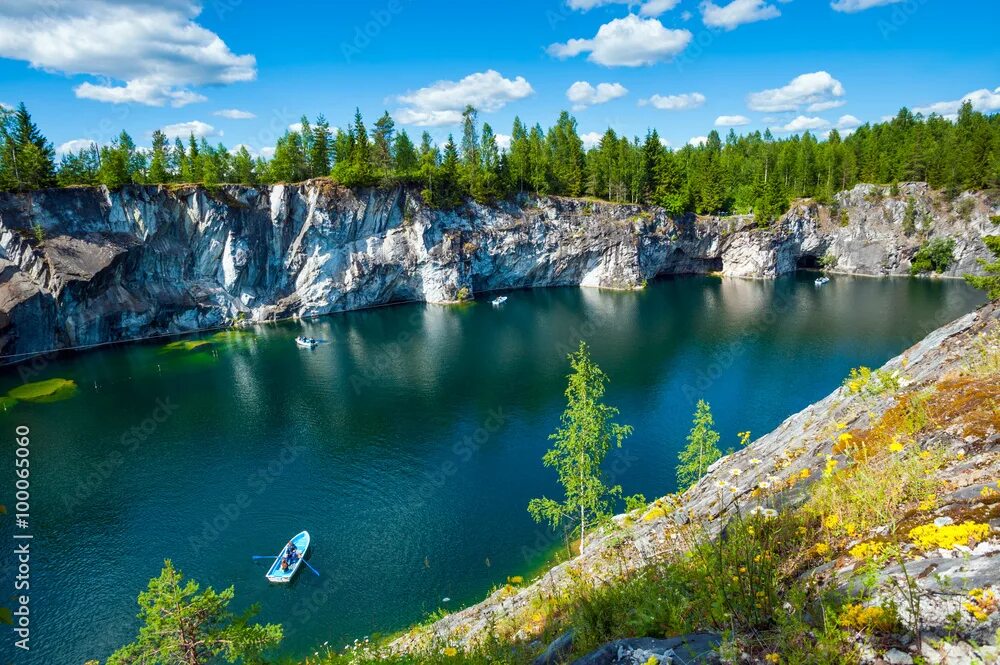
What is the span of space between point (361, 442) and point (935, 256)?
9545 centimetres

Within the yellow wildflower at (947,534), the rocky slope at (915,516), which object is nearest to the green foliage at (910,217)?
the rocky slope at (915,516)

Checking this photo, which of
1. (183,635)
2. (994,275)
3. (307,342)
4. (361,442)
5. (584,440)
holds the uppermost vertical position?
(994,275)

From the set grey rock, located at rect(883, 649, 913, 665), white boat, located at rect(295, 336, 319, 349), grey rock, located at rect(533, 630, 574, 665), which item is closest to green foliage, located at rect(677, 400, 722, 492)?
grey rock, located at rect(533, 630, 574, 665)

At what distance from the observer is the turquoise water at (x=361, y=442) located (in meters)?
22.5

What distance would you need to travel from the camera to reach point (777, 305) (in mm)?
68875

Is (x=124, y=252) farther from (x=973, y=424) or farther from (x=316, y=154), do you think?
(x=973, y=424)

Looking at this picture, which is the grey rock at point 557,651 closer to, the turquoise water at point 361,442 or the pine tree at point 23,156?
the turquoise water at point 361,442

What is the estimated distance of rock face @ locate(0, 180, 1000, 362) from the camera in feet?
195

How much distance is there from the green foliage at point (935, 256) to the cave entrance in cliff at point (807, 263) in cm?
1557

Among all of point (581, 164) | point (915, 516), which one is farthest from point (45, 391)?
point (581, 164)

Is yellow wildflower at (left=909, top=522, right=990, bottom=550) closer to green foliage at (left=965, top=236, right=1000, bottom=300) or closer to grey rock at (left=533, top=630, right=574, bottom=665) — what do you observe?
grey rock at (left=533, top=630, right=574, bottom=665)

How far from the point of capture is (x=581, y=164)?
95188mm

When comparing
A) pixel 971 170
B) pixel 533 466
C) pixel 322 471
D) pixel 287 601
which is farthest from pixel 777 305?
pixel 287 601

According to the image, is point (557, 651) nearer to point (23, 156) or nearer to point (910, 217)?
point (23, 156)
